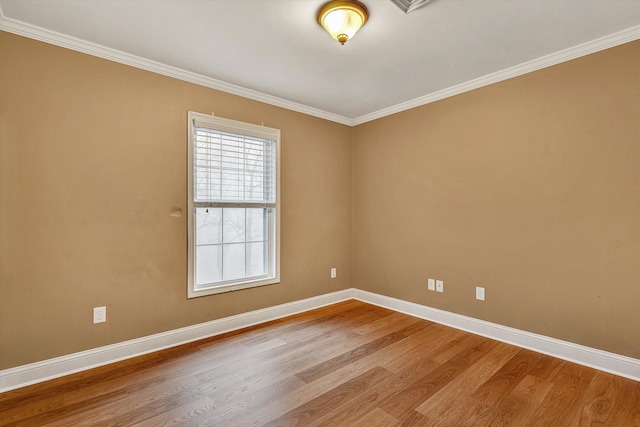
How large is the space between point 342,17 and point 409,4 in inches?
16.6

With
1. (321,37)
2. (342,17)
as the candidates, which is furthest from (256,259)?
(342,17)

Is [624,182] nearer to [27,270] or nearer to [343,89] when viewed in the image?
[343,89]

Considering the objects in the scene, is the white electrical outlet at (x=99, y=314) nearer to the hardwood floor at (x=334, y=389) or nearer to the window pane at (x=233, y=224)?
the hardwood floor at (x=334, y=389)

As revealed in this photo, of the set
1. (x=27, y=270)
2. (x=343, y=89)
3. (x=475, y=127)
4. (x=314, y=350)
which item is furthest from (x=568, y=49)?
(x=27, y=270)

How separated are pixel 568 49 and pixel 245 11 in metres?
2.49

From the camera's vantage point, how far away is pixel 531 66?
8.79 ft

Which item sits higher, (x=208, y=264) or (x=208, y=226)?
(x=208, y=226)

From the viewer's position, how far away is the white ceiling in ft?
6.49

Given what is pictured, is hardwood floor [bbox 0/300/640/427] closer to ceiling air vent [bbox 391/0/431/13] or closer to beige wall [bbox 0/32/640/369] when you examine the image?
beige wall [bbox 0/32/640/369]

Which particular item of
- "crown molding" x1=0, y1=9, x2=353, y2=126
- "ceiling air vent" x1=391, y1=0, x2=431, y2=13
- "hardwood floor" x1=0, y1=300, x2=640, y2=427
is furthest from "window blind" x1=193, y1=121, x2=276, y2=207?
"ceiling air vent" x1=391, y1=0, x2=431, y2=13

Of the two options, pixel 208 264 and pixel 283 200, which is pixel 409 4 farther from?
pixel 208 264

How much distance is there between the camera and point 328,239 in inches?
160

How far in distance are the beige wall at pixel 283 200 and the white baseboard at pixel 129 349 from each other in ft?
0.21

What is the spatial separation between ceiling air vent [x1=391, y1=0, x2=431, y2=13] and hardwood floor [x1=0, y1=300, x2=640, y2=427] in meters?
2.50
